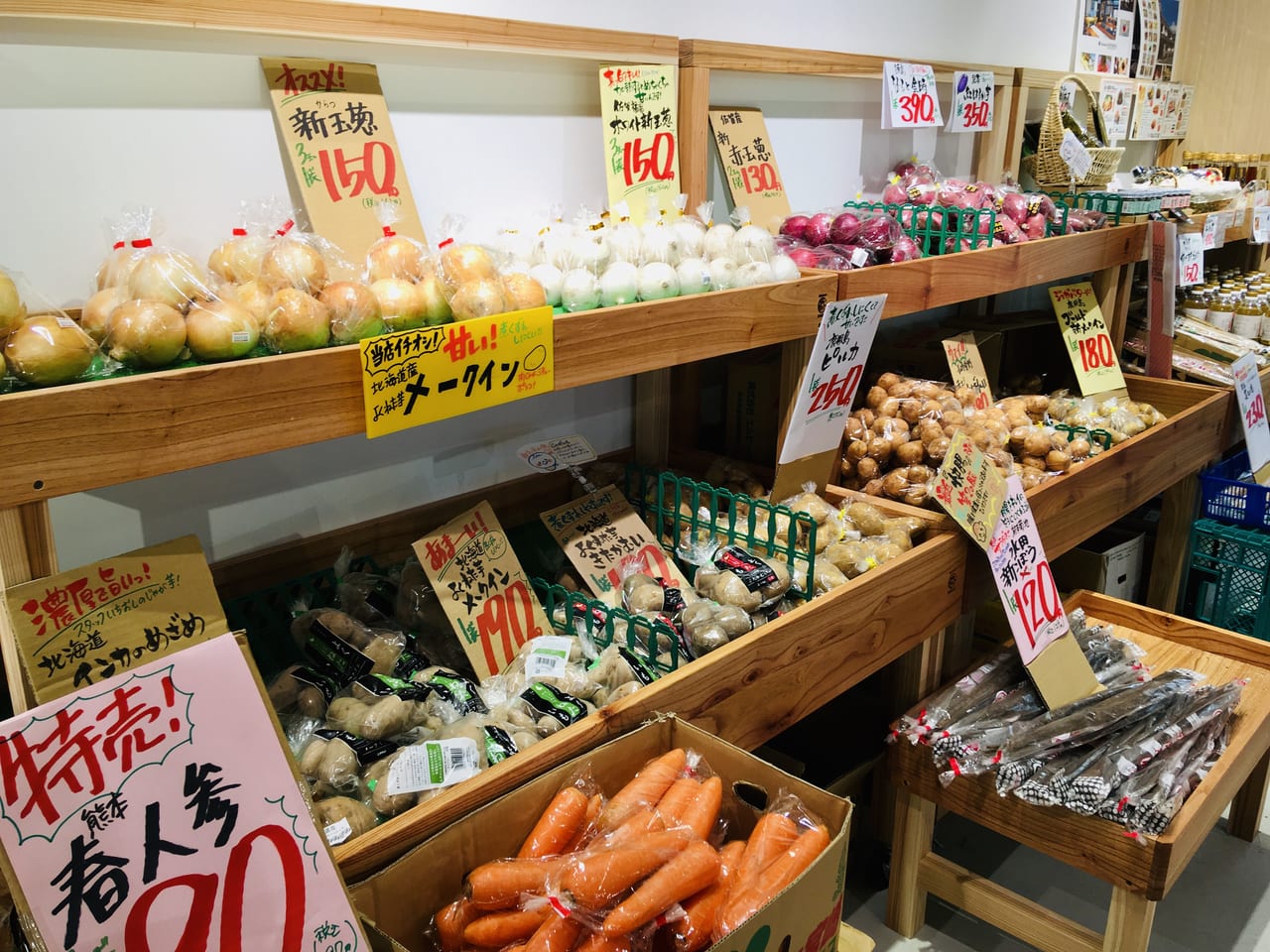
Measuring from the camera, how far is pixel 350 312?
1292 millimetres

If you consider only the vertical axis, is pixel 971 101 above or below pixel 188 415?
above

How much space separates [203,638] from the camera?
116 cm

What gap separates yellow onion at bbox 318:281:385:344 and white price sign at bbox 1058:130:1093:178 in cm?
272

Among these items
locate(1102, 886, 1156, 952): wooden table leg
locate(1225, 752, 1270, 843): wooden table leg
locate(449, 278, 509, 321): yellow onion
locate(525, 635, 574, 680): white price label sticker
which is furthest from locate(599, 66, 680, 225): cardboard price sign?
locate(1225, 752, 1270, 843): wooden table leg

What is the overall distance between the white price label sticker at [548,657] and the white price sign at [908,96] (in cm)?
177

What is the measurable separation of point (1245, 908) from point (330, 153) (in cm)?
251

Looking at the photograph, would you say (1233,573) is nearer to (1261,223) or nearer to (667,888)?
(1261,223)

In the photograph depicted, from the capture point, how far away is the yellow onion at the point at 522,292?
4.78 ft

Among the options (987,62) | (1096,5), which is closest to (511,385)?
(987,62)

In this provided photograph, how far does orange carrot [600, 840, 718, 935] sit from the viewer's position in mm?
1138

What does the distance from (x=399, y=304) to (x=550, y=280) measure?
0.32 metres

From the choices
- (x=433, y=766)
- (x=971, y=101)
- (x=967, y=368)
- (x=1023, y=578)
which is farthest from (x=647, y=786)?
(x=971, y=101)

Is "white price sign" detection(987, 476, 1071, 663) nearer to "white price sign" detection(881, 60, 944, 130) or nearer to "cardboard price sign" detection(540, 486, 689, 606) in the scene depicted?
"cardboard price sign" detection(540, 486, 689, 606)

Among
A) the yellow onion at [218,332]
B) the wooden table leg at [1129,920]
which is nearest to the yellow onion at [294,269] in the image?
the yellow onion at [218,332]
